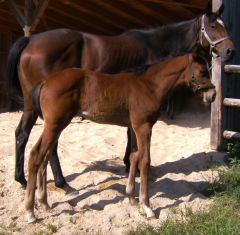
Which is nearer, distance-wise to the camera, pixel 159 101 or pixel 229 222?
pixel 229 222

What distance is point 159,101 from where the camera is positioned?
4.42 metres

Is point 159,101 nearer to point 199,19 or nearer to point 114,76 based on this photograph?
point 114,76

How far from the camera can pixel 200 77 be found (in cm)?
433

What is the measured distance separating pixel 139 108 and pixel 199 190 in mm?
1371

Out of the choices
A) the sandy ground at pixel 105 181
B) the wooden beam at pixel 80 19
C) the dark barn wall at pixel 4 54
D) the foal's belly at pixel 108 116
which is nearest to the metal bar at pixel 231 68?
the sandy ground at pixel 105 181

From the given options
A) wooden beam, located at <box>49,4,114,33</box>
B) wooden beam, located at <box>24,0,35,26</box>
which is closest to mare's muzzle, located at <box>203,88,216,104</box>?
wooden beam, located at <box>24,0,35,26</box>

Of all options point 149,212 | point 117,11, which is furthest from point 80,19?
point 149,212

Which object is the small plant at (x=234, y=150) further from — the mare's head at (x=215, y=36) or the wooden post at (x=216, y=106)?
the mare's head at (x=215, y=36)

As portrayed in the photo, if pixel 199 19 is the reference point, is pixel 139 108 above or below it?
below

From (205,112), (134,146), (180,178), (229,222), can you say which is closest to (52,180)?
(134,146)

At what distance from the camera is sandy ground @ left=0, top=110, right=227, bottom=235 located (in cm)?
415

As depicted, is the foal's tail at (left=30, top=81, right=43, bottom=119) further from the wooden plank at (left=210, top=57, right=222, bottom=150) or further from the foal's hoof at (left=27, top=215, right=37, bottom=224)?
the wooden plank at (left=210, top=57, right=222, bottom=150)

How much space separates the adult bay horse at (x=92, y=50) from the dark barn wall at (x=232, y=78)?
1049 mm

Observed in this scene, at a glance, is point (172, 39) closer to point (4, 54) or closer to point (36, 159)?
point (36, 159)
